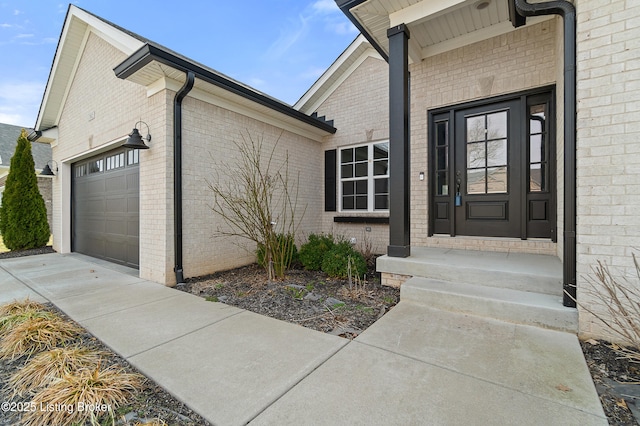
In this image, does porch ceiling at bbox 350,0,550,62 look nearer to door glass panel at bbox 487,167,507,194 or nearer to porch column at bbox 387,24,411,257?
porch column at bbox 387,24,411,257

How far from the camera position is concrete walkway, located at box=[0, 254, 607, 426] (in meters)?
1.57

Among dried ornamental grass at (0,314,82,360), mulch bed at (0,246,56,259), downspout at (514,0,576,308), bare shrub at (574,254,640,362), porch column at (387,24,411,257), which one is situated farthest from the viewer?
mulch bed at (0,246,56,259)

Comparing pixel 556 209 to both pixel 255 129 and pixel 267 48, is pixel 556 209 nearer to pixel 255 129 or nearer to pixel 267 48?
pixel 255 129

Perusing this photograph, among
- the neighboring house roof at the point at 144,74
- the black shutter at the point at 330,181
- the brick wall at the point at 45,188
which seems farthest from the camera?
the brick wall at the point at 45,188

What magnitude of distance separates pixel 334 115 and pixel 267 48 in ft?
14.7

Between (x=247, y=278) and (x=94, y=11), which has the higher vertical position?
(x=94, y=11)

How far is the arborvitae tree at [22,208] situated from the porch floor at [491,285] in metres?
10.0

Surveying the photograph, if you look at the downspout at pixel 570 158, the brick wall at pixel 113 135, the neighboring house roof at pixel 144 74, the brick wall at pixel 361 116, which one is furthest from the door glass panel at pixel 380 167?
the brick wall at pixel 113 135

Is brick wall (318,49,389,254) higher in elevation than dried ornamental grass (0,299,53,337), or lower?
higher

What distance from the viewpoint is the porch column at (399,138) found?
3.80 meters

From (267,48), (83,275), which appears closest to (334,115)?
(267,48)

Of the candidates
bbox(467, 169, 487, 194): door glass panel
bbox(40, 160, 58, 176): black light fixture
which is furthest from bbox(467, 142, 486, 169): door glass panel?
bbox(40, 160, 58, 176): black light fixture

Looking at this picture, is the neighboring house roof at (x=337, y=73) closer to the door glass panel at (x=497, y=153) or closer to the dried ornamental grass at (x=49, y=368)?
the door glass panel at (x=497, y=153)

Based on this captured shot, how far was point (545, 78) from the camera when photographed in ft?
13.0
